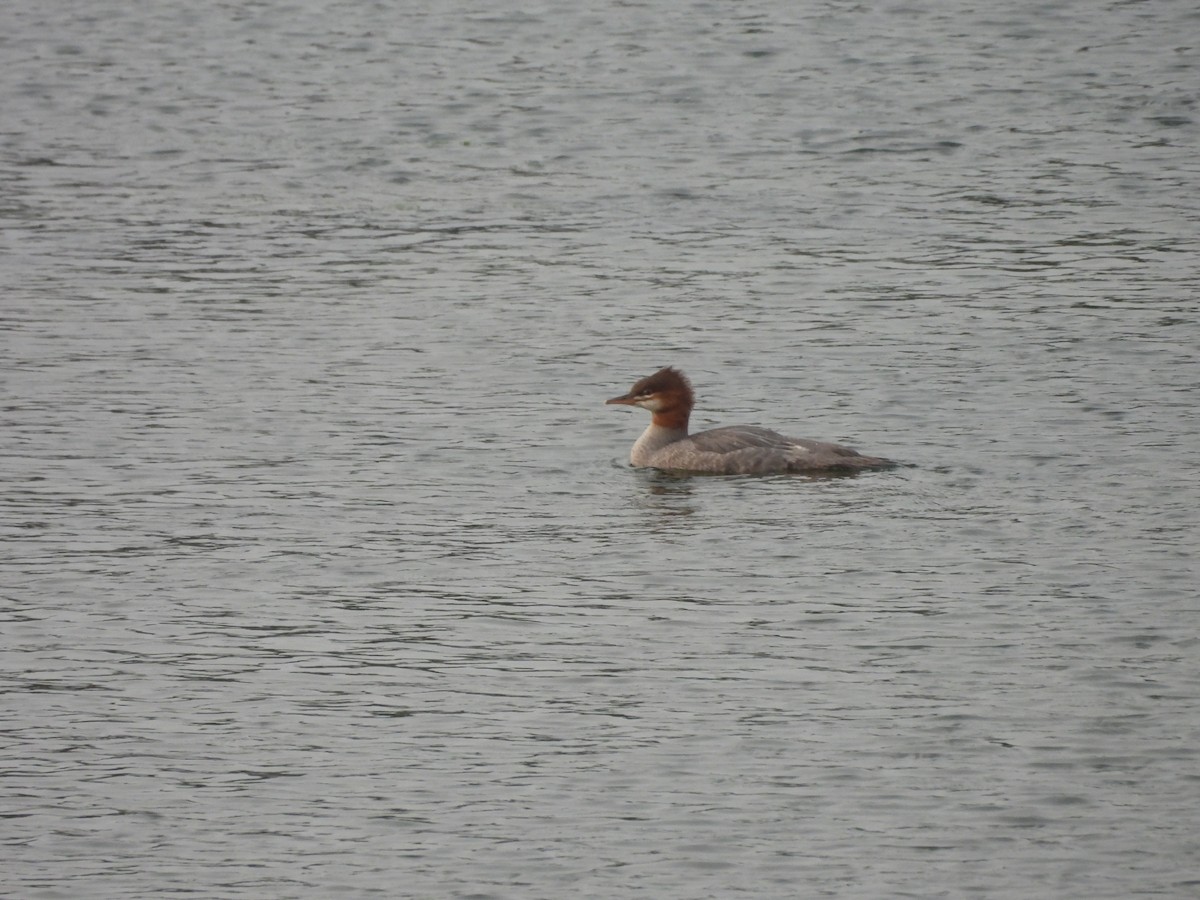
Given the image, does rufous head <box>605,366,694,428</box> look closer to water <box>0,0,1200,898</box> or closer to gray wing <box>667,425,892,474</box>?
gray wing <box>667,425,892,474</box>

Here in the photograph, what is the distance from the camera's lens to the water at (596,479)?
9.75 m

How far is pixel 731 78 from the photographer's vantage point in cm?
2938

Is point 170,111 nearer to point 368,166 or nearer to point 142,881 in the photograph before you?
point 368,166

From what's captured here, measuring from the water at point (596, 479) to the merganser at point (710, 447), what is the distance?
7.9 inches

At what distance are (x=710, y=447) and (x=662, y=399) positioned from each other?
2.01 feet

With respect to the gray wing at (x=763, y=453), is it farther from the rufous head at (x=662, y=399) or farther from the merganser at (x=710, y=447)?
the rufous head at (x=662, y=399)

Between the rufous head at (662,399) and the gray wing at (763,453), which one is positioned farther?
the rufous head at (662,399)

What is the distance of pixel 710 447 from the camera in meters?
15.9

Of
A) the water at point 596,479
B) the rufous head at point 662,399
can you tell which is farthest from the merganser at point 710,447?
the water at point 596,479

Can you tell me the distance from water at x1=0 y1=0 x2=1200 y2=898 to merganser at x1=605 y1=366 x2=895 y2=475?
7.9 inches

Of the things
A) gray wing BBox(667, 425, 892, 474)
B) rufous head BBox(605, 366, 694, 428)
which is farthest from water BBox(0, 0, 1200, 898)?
rufous head BBox(605, 366, 694, 428)

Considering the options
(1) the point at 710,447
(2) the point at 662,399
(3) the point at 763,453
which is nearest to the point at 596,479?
(1) the point at 710,447

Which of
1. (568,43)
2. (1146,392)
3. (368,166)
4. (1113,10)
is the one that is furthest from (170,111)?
(1146,392)

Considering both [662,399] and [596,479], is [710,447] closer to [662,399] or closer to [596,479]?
[662,399]
